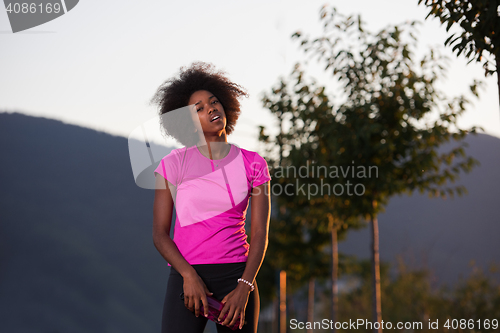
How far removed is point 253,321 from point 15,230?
5.31 meters

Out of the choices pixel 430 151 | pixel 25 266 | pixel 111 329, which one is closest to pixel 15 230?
pixel 25 266

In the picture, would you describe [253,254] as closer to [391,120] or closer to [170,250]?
[170,250]

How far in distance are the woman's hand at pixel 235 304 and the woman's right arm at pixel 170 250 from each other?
0.08 m

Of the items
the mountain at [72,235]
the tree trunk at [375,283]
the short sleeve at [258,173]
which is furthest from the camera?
the tree trunk at [375,283]

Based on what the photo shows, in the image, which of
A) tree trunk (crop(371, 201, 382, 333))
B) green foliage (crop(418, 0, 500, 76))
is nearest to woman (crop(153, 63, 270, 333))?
green foliage (crop(418, 0, 500, 76))

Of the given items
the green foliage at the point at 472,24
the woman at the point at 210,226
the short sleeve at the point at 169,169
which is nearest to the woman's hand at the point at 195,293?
the woman at the point at 210,226

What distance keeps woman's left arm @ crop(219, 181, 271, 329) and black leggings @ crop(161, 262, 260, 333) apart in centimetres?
4

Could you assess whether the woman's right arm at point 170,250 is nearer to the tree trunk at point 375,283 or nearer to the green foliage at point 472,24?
the green foliage at point 472,24

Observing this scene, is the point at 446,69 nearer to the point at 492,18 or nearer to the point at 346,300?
the point at 492,18

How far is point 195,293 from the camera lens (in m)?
1.60

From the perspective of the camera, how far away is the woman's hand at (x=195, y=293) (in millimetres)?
1604

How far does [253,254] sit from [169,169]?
500 mm

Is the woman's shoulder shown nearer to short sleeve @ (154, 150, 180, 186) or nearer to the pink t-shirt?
the pink t-shirt

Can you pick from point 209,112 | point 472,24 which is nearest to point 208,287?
point 209,112
